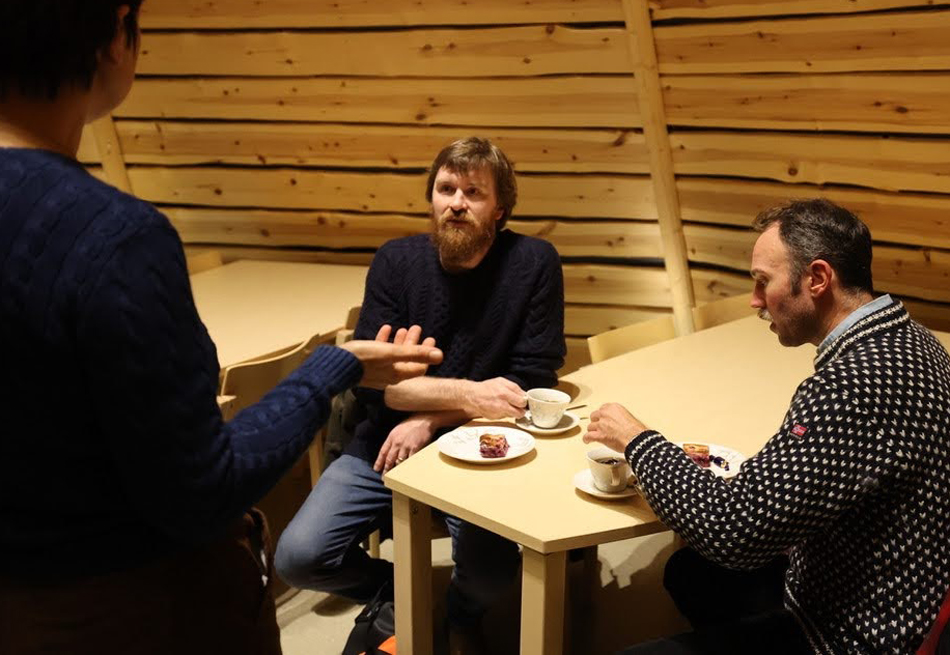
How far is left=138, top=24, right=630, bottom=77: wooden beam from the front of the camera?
4195mm

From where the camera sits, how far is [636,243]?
4.76m

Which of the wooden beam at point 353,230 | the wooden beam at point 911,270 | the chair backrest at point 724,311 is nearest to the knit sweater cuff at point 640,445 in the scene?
the chair backrest at point 724,311

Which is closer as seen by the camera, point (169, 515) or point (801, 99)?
point (169, 515)

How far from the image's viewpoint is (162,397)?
43.4 inches

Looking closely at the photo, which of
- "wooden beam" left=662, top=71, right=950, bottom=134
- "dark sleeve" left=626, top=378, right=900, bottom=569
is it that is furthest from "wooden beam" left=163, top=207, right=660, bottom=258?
"dark sleeve" left=626, top=378, right=900, bottom=569

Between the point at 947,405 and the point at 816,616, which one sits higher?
the point at 947,405

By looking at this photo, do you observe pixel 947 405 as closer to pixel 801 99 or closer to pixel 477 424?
pixel 477 424

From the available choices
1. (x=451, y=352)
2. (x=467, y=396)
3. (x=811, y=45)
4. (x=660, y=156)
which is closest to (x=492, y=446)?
(x=467, y=396)

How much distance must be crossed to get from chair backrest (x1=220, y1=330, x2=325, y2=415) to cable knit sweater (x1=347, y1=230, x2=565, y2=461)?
33 centimetres

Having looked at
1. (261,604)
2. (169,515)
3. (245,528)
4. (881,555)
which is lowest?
(881,555)

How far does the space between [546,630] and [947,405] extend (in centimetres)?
98

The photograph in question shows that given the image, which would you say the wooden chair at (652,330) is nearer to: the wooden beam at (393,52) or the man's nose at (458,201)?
the man's nose at (458,201)

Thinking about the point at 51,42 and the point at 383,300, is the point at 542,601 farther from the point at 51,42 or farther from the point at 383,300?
the point at 51,42

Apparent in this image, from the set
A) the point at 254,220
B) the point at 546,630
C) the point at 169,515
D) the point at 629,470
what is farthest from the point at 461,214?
the point at 254,220
